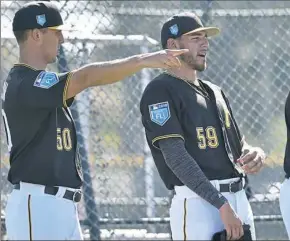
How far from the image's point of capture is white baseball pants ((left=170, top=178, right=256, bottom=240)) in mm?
4562

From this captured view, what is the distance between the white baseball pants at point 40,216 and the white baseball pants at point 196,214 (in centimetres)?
57

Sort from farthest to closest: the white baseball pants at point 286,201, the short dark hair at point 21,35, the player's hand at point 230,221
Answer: the white baseball pants at point 286,201
the short dark hair at point 21,35
the player's hand at point 230,221

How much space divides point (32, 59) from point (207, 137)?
0.98 metres

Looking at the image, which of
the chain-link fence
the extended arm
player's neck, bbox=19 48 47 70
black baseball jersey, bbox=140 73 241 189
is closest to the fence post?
the chain-link fence

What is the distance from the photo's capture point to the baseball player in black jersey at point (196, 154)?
448 centimetres

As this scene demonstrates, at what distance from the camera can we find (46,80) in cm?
420

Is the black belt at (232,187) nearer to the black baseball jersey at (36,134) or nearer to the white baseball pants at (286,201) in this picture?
the white baseball pants at (286,201)

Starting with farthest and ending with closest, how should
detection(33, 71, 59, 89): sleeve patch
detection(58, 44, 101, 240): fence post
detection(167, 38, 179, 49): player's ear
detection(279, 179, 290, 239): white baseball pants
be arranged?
detection(58, 44, 101, 240): fence post < detection(167, 38, 179, 49): player's ear < detection(279, 179, 290, 239): white baseball pants < detection(33, 71, 59, 89): sleeve patch

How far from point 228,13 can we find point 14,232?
2.52 metres

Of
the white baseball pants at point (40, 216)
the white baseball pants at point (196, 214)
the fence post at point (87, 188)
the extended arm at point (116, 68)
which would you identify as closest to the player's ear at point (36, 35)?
the extended arm at point (116, 68)

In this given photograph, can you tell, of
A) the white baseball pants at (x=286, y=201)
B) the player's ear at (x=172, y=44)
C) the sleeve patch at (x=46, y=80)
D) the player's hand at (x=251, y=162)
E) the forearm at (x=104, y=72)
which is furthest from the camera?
the player's ear at (x=172, y=44)

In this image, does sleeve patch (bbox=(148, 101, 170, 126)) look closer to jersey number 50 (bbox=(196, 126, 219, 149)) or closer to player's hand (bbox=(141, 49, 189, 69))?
jersey number 50 (bbox=(196, 126, 219, 149))

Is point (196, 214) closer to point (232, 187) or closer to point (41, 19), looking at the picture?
point (232, 187)

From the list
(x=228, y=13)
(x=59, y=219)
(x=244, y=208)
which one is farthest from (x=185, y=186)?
(x=228, y=13)
